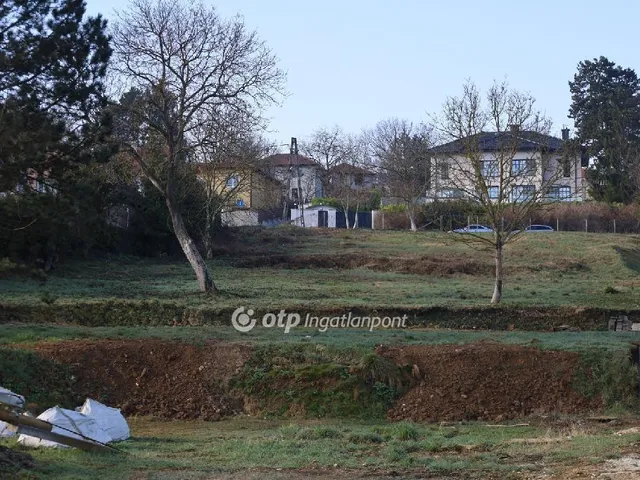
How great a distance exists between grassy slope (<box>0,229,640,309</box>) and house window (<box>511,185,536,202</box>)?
3.51m

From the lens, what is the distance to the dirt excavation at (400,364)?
19.0 meters

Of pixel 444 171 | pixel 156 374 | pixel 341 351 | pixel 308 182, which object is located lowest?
pixel 156 374

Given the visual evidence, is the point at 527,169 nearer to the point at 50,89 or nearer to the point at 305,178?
the point at 50,89

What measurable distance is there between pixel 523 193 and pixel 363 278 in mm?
9986

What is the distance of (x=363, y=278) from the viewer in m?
40.0

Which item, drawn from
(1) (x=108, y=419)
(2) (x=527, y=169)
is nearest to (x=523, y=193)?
(2) (x=527, y=169)

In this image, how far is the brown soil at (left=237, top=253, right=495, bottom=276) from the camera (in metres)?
43.6

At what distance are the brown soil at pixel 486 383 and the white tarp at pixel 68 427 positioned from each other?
7206mm

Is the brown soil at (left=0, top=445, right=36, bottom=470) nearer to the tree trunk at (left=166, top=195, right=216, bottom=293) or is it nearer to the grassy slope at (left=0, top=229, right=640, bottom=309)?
the grassy slope at (left=0, top=229, right=640, bottom=309)

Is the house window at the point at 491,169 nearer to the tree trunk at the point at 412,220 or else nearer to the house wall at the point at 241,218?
the house wall at the point at 241,218

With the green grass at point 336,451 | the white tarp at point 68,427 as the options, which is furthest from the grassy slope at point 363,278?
the white tarp at point 68,427

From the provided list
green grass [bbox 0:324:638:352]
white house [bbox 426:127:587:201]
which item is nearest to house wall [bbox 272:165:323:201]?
white house [bbox 426:127:587:201]

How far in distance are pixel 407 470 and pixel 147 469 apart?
3423mm

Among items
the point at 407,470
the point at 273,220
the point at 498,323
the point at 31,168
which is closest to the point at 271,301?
the point at 498,323
